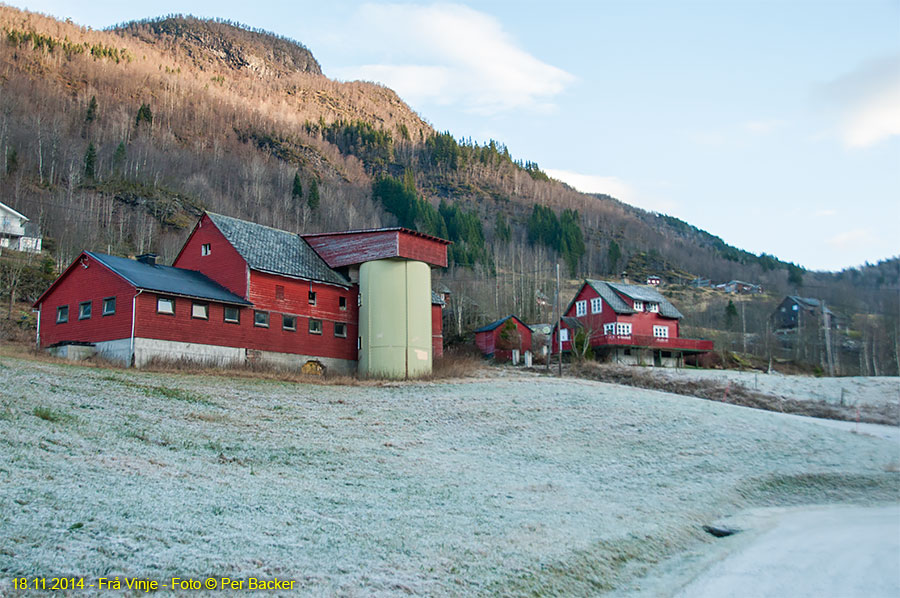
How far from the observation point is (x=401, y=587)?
10.9m

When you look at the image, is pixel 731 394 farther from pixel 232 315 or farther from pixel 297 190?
pixel 297 190

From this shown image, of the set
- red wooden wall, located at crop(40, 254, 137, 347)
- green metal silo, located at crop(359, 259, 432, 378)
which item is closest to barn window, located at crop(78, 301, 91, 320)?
red wooden wall, located at crop(40, 254, 137, 347)

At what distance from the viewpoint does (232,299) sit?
39.4 meters

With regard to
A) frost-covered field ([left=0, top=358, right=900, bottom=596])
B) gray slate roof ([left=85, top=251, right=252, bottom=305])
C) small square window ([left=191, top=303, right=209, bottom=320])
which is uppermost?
gray slate roof ([left=85, top=251, right=252, bottom=305])

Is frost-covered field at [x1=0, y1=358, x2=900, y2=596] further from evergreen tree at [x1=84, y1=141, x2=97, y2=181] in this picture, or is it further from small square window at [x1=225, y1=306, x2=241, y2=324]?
evergreen tree at [x1=84, y1=141, x2=97, y2=181]

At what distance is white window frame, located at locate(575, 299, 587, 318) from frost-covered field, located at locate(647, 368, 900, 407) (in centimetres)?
1769

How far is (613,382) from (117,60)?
582ft

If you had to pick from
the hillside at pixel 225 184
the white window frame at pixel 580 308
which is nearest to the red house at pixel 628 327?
the white window frame at pixel 580 308

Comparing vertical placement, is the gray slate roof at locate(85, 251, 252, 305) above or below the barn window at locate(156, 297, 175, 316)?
above

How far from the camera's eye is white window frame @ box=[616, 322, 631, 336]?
2445 inches

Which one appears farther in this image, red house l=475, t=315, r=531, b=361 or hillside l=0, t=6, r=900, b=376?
hillside l=0, t=6, r=900, b=376

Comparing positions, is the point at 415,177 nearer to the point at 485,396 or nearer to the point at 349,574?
the point at 485,396

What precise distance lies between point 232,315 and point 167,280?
12.9 feet

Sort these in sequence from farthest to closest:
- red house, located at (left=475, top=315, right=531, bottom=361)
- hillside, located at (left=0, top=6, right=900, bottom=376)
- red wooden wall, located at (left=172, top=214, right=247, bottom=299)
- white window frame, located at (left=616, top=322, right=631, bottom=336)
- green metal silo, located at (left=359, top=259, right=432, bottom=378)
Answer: hillside, located at (left=0, top=6, right=900, bottom=376) → red house, located at (left=475, top=315, right=531, bottom=361) → white window frame, located at (left=616, top=322, right=631, bottom=336) → green metal silo, located at (left=359, top=259, right=432, bottom=378) → red wooden wall, located at (left=172, top=214, right=247, bottom=299)
